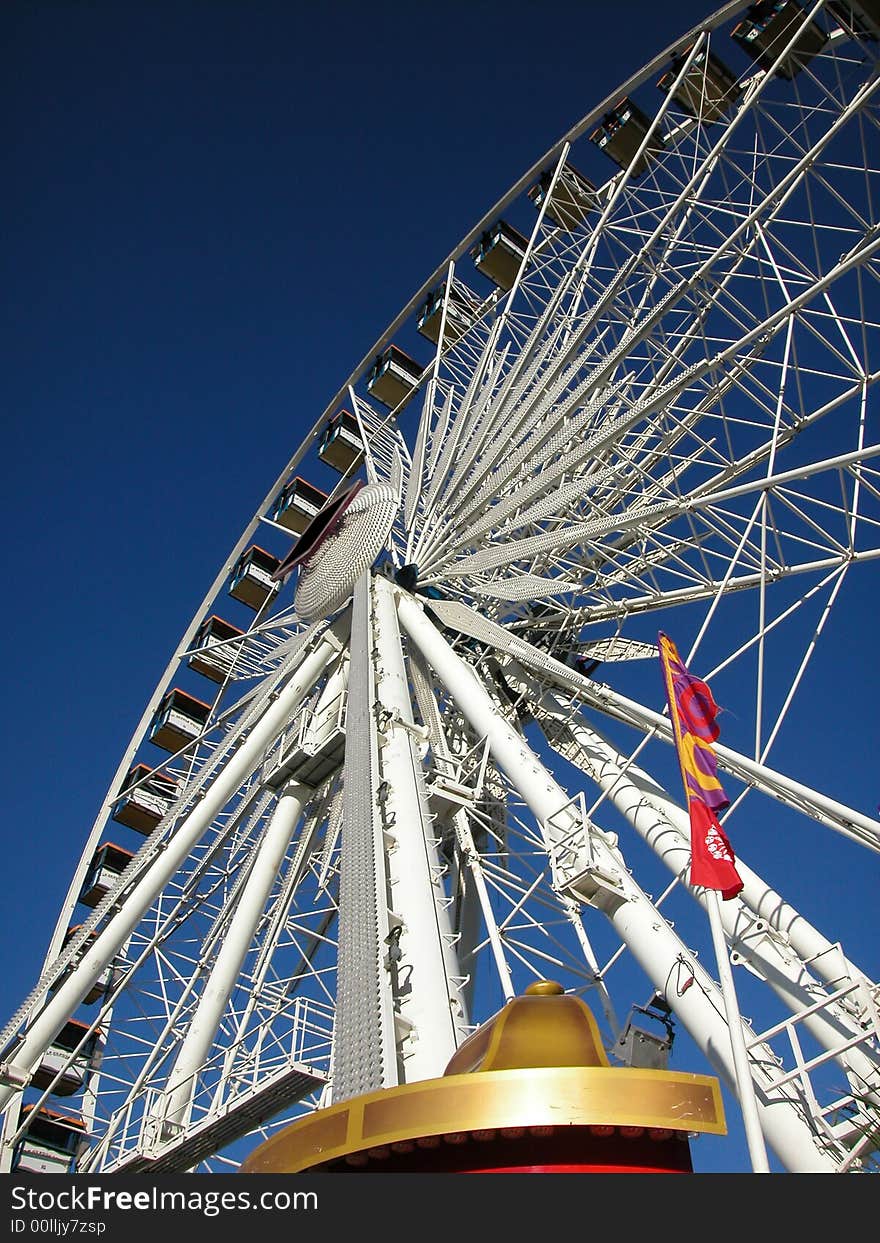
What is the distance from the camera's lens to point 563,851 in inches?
405

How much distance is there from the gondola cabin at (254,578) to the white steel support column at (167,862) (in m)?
8.63

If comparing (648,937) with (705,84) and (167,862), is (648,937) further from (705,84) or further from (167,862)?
(705,84)

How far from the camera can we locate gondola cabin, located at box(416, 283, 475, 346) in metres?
22.8

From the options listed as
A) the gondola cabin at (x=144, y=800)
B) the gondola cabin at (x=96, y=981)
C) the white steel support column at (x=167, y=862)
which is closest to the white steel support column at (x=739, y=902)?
the white steel support column at (x=167, y=862)

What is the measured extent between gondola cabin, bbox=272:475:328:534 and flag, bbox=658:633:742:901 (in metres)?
16.4

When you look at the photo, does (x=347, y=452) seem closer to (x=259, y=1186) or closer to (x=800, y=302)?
(x=800, y=302)

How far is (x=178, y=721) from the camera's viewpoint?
24.4 meters

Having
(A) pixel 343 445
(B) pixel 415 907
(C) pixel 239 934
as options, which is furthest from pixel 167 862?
(A) pixel 343 445

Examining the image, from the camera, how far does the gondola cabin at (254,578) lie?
26.0m

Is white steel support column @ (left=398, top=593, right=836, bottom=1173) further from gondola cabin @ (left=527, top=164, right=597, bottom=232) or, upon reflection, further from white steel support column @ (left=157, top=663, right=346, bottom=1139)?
gondola cabin @ (left=527, top=164, right=597, bottom=232)

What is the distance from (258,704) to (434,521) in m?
4.38

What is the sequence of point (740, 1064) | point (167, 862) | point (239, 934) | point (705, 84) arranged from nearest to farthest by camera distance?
1. point (740, 1064)
2. point (239, 934)
3. point (167, 862)
4. point (705, 84)

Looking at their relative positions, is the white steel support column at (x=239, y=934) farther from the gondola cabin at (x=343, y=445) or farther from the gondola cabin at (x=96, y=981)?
the gondola cabin at (x=343, y=445)

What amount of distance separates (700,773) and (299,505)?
60.0 feet
